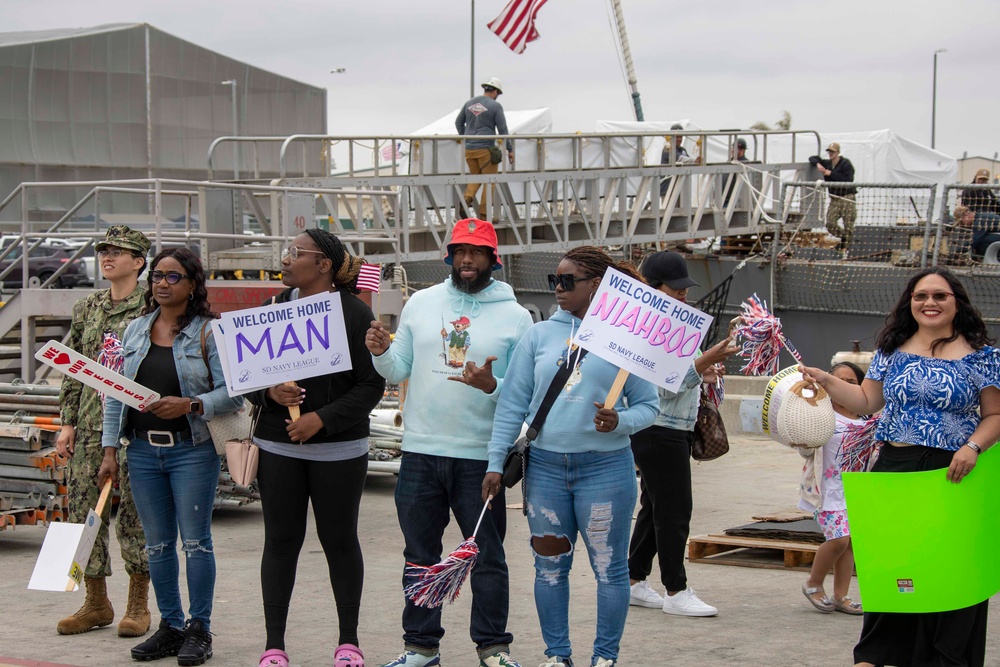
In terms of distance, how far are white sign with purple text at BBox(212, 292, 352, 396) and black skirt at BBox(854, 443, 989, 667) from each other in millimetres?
2344

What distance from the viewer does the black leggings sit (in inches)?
205

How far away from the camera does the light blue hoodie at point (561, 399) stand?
16.5 ft

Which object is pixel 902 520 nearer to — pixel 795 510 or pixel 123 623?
pixel 123 623

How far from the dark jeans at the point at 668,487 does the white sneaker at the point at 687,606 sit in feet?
0.14

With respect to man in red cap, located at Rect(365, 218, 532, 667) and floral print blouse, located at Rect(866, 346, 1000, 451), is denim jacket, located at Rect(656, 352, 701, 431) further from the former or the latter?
floral print blouse, located at Rect(866, 346, 1000, 451)

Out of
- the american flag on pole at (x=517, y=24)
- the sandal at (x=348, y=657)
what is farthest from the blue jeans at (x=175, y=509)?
the american flag on pole at (x=517, y=24)

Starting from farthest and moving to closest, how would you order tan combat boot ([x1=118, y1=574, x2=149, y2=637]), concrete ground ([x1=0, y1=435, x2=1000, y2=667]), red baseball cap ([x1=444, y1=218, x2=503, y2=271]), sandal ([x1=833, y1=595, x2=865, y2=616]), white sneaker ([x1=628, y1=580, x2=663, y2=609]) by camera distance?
white sneaker ([x1=628, y1=580, x2=663, y2=609]) → sandal ([x1=833, y1=595, x2=865, y2=616]) → tan combat boot ([x1=118, y1=574, x2=149, y2=637]) → concrete ground ([x1=0, y1=435, x2=1000, y2=667]) → red baseball cap ([x1=444, y1=218, x2=503, y2=271])

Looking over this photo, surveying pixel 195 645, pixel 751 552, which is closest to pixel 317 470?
pixel 195 645

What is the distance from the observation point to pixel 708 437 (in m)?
6.68

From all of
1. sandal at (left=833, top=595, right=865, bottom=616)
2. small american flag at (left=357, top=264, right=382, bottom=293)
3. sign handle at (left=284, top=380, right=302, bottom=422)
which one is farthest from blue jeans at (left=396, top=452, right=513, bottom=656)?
sandal at (left=833, top=595, right=865, bottom=616)

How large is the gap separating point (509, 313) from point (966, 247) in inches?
469

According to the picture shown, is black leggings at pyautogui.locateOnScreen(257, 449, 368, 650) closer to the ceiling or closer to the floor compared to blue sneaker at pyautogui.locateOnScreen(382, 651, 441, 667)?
closer to the ceiling

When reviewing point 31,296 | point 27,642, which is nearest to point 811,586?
point 27,642

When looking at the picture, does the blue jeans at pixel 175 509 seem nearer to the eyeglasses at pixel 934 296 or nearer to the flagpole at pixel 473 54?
the eyeglasses at pixel 934 296
